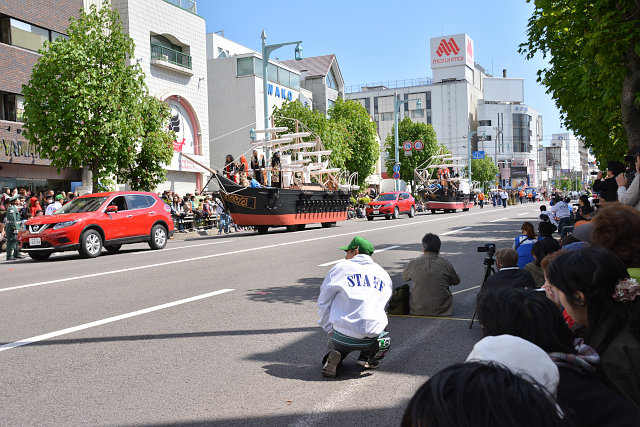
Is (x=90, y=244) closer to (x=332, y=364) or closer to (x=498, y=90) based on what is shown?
(x=332, y=364)

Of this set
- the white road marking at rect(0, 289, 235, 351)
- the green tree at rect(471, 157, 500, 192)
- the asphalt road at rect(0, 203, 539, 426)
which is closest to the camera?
the asphalt road at rect(0, 203, 539, 426)

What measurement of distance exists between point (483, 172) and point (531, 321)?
109 m

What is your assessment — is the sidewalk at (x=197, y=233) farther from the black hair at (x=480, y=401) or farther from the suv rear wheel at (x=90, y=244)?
the black hair at (x=480, y=401)

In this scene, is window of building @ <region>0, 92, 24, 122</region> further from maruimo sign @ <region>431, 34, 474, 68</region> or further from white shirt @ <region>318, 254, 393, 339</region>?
maruimo sign @ <region>431, 34, 474, 68</region>

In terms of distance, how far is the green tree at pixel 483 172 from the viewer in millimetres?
106125

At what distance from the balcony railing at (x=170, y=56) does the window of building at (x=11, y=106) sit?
9.44m

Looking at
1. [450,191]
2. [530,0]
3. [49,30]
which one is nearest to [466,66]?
[450,191]

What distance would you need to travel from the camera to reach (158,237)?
19219 millimetres

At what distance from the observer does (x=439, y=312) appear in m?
7.96

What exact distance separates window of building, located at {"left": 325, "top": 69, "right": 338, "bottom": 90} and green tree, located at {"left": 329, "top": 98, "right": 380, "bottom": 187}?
1096cm

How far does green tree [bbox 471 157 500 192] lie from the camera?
4178 inches

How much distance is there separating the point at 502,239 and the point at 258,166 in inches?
441

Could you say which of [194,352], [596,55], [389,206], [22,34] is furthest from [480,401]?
[389,206]

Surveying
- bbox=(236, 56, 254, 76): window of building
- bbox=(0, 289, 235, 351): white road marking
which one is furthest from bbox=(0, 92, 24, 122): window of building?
bbox=(236, 56, 254, 76): window of building
